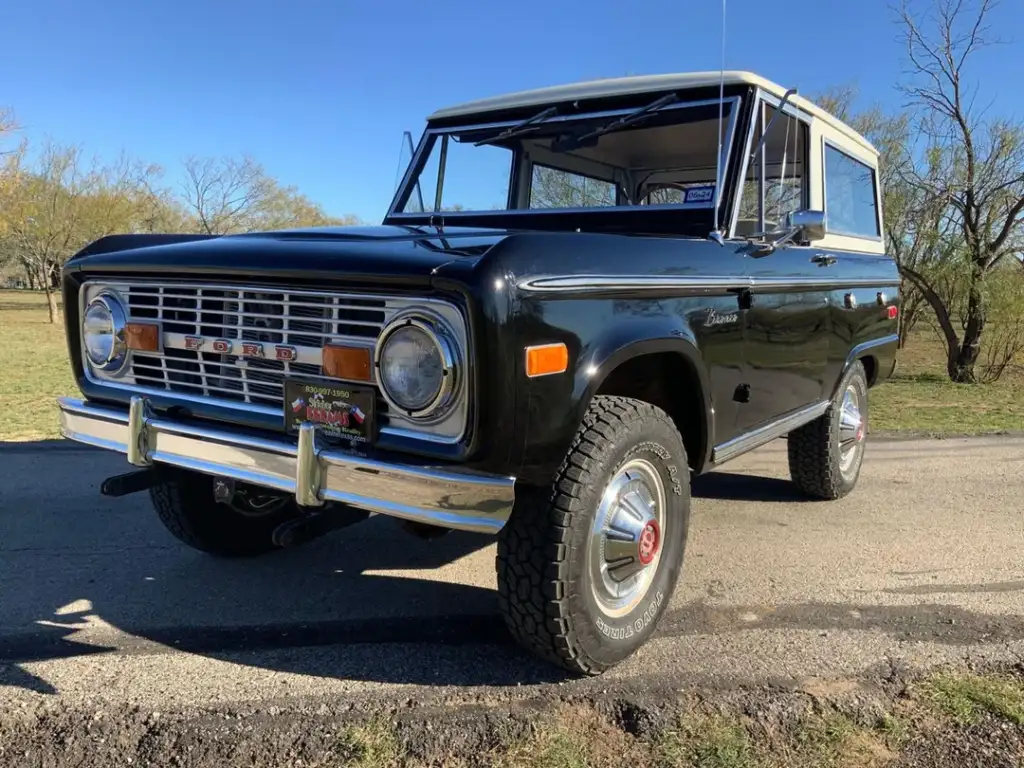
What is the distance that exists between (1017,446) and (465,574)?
18.6 ft

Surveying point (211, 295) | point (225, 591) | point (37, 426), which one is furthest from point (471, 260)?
point (37, 426)

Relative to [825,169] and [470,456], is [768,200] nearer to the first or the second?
[825,169]

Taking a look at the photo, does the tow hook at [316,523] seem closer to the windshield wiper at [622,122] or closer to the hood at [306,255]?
the hood at [306,255]

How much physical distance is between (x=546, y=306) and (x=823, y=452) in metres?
3.07

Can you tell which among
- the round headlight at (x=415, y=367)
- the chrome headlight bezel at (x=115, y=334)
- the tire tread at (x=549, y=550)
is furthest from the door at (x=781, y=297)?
the chrome headlight bezel at (x=115, y=334)

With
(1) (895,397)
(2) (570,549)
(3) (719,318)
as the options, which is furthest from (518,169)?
(1) (895,397)

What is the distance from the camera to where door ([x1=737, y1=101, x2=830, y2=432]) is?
3285mm

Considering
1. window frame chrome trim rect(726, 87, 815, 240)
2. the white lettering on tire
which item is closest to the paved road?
the white lettering on tire

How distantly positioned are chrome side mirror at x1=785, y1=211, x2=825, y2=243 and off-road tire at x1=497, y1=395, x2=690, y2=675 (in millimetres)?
1177

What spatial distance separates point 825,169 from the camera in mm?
4113

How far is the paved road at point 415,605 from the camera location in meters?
2.62

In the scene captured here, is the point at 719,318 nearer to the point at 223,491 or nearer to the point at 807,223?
the point at 807,223

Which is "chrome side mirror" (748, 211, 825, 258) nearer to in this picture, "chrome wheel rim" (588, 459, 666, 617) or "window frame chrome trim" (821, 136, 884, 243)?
"window frame chrome trim" (821, 136, 884, 243)

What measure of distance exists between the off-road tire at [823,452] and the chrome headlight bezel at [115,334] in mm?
3522
